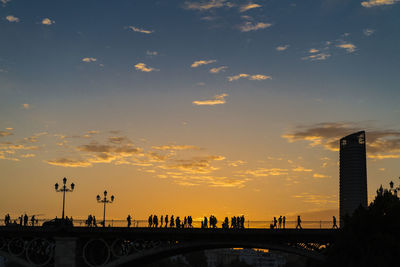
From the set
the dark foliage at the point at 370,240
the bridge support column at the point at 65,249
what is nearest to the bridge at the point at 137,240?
the bridge support column at the point at 65,249

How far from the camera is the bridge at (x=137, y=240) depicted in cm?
6056

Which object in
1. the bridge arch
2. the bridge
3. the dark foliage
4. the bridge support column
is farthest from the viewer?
the bridge support column

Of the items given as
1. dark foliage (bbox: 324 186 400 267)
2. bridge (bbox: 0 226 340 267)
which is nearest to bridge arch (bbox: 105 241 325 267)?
bridge (bbox: 0 226 340 267)

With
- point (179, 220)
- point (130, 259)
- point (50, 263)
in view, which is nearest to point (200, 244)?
point (179, 220)

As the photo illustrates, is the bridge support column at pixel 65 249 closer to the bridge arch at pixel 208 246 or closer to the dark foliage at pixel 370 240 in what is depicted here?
the bridge arch at pixel 208 246

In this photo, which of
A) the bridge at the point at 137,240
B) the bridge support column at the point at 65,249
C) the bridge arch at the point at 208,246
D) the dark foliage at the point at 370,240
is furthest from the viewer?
the bridge support column at the point at 65,249

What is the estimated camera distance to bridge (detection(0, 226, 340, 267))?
6056cm

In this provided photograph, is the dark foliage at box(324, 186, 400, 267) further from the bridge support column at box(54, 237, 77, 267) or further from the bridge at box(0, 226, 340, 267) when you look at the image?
the bridge support column at box(54, 237, 77, 267)

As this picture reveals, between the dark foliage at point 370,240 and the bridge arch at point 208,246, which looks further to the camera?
the bridge arch at point 208,246

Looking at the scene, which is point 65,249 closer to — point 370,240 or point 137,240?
point 137,240

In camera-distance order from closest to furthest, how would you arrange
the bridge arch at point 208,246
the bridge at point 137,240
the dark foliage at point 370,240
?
the dark foliage at point 370,240 → the bridge arch at point 208,246 → the bridge at point 137,240

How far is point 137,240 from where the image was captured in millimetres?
65125

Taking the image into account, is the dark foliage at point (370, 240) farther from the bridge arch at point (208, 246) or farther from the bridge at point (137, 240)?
the bridge arch at point (208, 246)

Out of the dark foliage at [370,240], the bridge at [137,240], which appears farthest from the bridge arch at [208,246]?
the dark foliage at [370,240]
